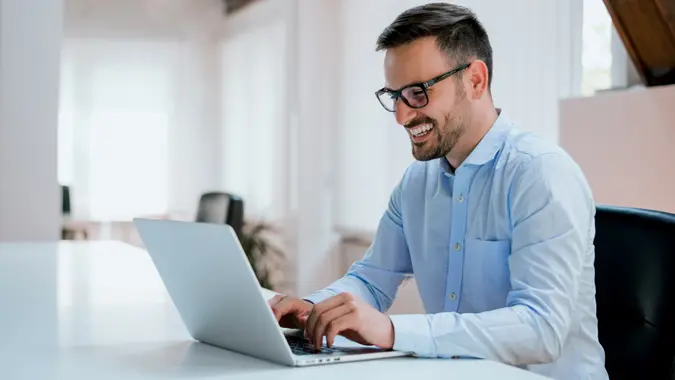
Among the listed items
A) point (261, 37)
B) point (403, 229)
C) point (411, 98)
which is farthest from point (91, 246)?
point (261, 37)

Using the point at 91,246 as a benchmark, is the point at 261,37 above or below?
above

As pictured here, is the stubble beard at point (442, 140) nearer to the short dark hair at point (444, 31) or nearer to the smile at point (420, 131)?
the smile at point (420, 131)

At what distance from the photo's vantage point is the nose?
1650 millimetres

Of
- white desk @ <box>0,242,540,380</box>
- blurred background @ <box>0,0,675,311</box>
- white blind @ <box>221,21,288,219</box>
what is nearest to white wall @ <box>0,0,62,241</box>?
blurred background @ <box>0,0,675,311</box>

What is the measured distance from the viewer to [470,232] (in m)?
1.67

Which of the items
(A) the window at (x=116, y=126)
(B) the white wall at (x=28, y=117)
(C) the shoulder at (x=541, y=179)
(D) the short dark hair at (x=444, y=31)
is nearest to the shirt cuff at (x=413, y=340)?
(C) the shoulder at (x=541, y=179)

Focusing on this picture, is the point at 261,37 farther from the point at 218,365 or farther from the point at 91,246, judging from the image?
the point at 218,365

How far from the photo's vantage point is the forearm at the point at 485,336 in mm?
1260

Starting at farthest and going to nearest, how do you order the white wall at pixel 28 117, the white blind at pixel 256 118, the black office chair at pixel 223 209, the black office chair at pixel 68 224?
the black office chair at pixel 68 224, the white blind at pixel 256 118, the black office chair at pixel 223 209, the white wall at pixel 28 117

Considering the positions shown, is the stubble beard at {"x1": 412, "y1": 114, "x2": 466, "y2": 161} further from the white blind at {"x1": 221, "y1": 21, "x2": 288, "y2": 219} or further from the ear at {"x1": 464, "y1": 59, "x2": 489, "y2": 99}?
the white blind at {"x1": 221, "y1": 21, "x2": 288, "y2": 219}

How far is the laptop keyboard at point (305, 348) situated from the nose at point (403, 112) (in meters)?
0.50

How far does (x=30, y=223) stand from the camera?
142 inches

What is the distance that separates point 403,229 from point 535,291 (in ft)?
1.64

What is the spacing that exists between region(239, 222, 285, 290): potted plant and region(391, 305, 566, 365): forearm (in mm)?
4828
